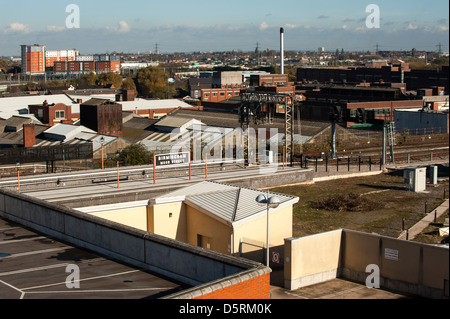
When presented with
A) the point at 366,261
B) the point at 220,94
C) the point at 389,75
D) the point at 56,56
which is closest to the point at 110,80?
the point at 220,94

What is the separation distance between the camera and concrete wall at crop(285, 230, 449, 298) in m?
12.4

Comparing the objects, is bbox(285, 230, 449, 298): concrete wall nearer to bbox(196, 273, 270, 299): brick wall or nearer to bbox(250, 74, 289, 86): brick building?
bbox(196, 273, 270, 299): brick wall

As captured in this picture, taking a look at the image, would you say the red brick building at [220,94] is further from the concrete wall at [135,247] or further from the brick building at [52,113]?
the concrete wall at [135,247]

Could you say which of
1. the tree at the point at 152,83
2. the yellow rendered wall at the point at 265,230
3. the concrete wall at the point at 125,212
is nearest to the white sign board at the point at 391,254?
the yellow rendered wall at the point at 265,230

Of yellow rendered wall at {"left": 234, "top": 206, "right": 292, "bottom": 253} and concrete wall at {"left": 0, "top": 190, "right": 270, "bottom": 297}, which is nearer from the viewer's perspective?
concrete wall at {"left": 0, "top": 190, "right": 270, "bottom": 297}

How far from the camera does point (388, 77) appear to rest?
301 ft

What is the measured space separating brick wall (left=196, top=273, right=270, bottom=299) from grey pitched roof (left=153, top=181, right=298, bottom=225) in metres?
6.80

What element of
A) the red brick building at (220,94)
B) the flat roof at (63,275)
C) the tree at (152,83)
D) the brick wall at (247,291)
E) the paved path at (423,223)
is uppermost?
the tree at (152,83)

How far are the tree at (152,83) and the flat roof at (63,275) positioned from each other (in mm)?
85605

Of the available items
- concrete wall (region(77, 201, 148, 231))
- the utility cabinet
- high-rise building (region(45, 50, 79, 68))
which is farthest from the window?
high-rise building (region(45, 50, 79, 68))

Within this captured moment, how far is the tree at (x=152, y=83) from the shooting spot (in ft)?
324

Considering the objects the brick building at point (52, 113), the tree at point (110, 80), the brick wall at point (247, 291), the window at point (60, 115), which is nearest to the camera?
the brick wall at point (247, 291)

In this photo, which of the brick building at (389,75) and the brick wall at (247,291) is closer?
the brick wall at (247,291)
